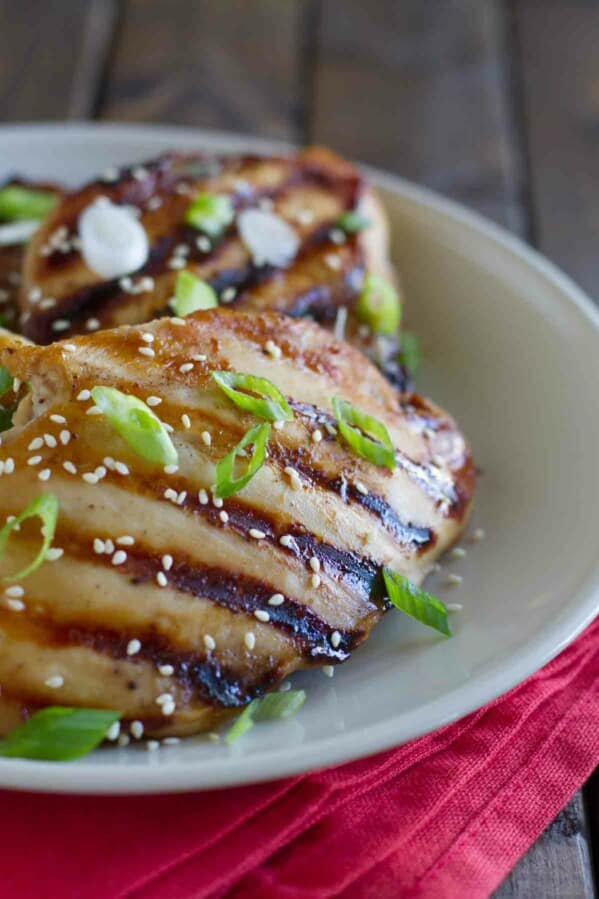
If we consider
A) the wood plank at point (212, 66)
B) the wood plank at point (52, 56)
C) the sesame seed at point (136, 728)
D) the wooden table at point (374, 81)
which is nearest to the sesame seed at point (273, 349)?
the sesame seed at point (136, 728)

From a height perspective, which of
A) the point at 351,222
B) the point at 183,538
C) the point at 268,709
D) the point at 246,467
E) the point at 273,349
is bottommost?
the point at 268,709

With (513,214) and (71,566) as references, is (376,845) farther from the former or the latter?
(513,214)

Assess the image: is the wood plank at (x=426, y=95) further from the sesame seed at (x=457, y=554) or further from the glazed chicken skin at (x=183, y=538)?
the glazed chicken skin at (x=183, y=538)

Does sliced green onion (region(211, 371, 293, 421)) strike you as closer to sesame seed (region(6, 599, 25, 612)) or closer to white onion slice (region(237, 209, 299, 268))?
sesame seed (region(6, 599, 25, 612))

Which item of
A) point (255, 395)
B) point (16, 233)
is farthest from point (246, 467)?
point (16, 233)

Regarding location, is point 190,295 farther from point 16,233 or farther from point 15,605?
point 15,605

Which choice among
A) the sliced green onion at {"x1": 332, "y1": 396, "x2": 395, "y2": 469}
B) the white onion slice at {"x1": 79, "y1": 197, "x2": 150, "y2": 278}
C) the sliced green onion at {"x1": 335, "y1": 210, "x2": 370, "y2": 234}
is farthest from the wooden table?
the sliced green onion at {"x1": 332, "y1": 396, "x2": 395, "y2": 469}

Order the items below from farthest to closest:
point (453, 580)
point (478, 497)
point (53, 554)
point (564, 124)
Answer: point (564, 124) < point (478, 497) < point (453, 580) < point (53, 554)
